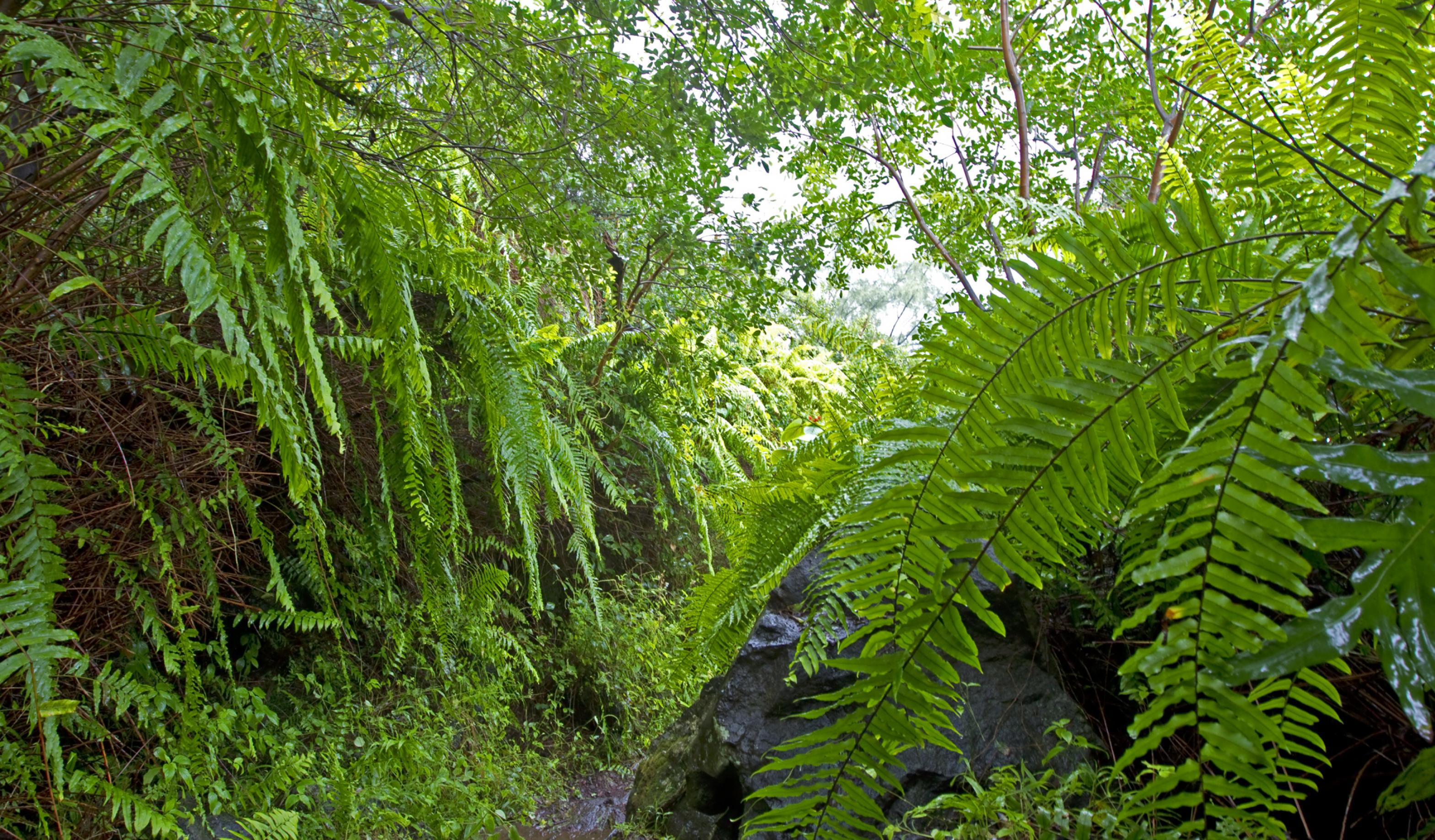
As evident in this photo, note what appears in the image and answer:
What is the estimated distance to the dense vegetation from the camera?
2.01 feet

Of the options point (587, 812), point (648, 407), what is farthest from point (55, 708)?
point (648, 407)

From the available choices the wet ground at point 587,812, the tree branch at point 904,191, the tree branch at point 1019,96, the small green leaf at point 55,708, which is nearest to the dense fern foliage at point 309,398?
the small green leaf at point 55,708

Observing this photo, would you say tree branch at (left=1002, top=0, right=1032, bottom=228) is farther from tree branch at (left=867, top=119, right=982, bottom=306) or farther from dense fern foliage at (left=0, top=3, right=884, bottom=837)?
dense fern foliage at (left=0, top=3, right=884, bottom=837)

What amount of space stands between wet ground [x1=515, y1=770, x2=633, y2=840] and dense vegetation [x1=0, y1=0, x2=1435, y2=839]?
10 cm

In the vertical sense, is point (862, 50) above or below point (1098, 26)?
below

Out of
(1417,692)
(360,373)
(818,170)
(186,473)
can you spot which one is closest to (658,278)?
(818,170)

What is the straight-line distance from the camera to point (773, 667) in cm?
204

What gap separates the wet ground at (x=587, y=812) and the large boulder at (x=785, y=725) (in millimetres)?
312

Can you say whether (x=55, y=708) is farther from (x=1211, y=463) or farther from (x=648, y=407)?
(x=648, y=407)

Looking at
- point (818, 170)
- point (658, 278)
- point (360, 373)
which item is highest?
point (818, 170)

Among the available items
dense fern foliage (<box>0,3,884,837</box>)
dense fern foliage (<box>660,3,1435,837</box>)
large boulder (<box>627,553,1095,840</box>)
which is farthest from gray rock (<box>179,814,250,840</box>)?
dense fern foliage (<box>660,3,1435,837</box>)

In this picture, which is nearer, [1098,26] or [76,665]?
[76,665]

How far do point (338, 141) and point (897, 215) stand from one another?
9.27 feet

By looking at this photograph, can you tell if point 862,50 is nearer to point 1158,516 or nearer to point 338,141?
point 338,141
